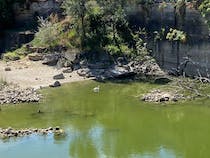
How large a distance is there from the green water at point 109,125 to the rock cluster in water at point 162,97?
0.69 m

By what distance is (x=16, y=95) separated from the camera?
36.6m

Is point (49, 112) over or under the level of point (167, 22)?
under

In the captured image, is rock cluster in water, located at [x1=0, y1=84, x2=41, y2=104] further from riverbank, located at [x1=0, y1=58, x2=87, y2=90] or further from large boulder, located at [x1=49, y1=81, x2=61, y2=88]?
large boulder, located at [x1=49, y1=81, x2=61, y2=88]

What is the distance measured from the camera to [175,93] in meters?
36.1

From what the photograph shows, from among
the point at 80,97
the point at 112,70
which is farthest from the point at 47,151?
the point at 112,70

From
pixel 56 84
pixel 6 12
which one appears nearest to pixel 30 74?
pixel 56 84

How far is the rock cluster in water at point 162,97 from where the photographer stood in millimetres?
35344

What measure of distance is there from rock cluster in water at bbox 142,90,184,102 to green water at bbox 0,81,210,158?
0.69 m

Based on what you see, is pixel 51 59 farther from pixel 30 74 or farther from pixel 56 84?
pixel 56 84

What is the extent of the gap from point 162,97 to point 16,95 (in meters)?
9.41

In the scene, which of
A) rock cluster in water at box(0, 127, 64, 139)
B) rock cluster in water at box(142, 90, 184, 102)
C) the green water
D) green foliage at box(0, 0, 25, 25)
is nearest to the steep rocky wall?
rock cluster in water at box(142, 90, 184, 102)

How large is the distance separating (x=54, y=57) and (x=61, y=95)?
9033 millimetres

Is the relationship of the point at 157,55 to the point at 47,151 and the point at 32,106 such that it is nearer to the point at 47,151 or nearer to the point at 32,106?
the point at 32,106

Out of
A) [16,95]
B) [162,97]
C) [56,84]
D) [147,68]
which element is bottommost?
[162,97]
